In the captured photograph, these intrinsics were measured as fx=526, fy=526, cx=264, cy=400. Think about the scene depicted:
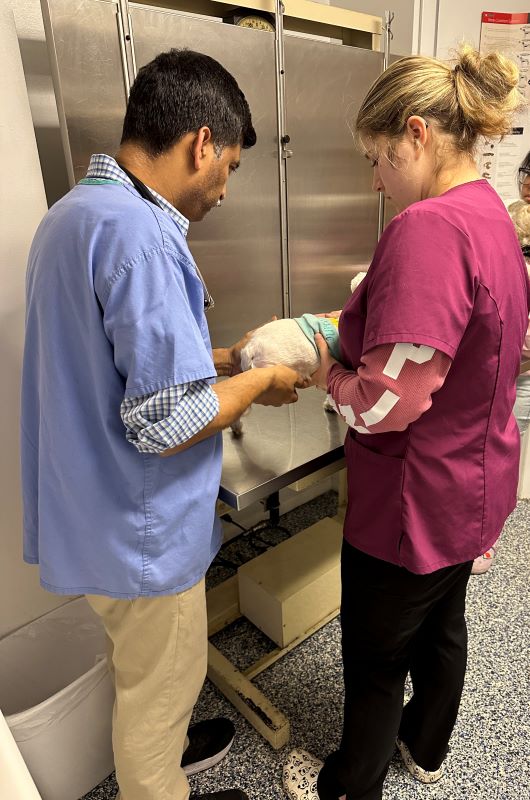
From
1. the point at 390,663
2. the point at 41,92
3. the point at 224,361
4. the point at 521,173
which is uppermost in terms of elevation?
the point at 41,92

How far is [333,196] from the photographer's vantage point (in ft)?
7.29

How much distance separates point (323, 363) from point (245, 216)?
3.32ft

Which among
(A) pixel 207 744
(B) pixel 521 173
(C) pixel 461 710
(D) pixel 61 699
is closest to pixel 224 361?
(D) pixel 61 699

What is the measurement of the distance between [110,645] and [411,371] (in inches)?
39.9

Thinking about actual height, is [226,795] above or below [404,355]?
below

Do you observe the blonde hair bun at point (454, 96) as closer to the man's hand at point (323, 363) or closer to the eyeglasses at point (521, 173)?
the man's hand at point (323, 363)

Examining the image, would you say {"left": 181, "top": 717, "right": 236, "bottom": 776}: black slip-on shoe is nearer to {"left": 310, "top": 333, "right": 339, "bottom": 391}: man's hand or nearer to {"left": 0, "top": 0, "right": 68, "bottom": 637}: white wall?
{"left": 0, "top": 0, "right": 68, "bottom": 637}: white wall

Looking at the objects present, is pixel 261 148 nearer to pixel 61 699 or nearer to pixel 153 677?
pixel 153 677

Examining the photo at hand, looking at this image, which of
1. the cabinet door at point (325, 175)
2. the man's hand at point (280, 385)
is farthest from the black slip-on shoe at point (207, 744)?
the cabinet door at point (325, 175)

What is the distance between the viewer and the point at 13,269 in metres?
1.26

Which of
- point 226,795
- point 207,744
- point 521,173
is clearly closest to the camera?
point 226,795

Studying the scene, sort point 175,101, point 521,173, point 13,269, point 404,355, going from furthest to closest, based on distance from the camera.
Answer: point 521,173 < point 13,269 < point 175,101 < point 404,355

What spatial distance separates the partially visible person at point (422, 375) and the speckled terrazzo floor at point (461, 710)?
1.26 ft

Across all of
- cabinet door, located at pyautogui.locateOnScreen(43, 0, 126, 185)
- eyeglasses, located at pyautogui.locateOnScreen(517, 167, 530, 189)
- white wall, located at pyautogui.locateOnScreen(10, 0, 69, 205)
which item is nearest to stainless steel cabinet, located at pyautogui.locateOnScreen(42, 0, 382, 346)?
cabinet door, located at pyautogui.locateOnScreen(43, 0, 126, 185)
